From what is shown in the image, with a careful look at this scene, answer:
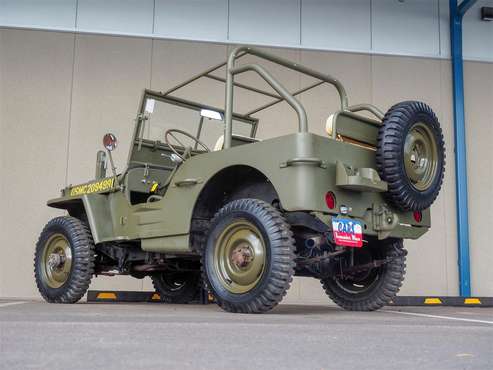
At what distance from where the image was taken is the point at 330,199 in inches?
160

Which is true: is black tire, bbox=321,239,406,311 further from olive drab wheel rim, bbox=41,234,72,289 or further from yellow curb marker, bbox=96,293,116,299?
yellow curb marker, bbox=96,293,116,299

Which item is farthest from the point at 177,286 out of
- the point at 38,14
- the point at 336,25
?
the point at 336,25

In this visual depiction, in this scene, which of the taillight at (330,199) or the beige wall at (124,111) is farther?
the beige wall at (124,111)

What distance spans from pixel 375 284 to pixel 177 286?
2566mm

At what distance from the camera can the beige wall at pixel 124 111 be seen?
9344mm

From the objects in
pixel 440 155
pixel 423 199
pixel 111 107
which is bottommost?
pixel 423 199

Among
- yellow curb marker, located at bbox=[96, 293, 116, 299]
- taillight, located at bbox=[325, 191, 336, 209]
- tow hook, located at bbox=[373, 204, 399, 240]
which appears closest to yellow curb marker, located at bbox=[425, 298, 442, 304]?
tow hook, located at bbox=[373, 204, 399, 240]

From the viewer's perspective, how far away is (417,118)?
4480 mm

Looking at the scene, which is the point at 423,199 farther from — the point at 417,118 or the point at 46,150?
the point at 46,150

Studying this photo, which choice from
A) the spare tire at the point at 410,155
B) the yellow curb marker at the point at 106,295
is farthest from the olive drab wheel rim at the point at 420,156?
the yellow curb marker at the point at 106,295

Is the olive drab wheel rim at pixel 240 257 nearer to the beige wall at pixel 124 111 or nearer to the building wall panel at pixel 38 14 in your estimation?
the beige wall at pixel 124 111

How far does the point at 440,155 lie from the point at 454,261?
5.66m

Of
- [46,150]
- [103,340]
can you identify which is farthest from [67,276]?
[46,150]

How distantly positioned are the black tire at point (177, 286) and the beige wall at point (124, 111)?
98.2 inches
